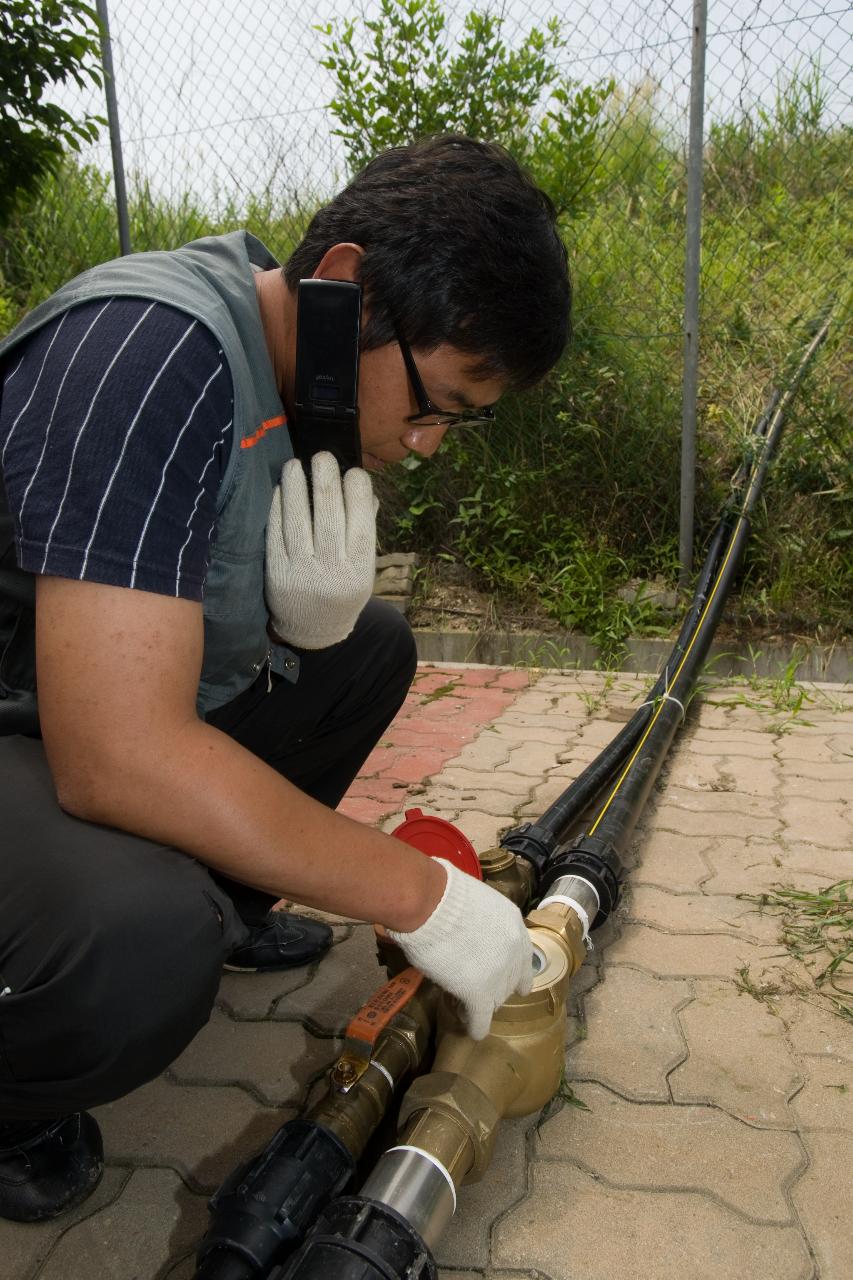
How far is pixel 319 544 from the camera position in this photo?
5.49 ft

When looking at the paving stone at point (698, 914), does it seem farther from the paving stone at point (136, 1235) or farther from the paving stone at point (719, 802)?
the paving stone at point (136, 1235)

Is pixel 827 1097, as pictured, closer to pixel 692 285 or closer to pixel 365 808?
pixel 365 808

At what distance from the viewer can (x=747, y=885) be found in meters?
2.46

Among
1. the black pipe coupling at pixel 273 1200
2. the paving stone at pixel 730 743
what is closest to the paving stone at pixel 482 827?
the paving stone at pixel 730 743

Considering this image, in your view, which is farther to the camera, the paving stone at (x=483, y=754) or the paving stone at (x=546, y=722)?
the paving stone at (x=546, y=722)

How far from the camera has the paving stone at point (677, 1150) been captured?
1543mm

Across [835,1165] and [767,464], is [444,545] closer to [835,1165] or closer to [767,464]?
[767,464]

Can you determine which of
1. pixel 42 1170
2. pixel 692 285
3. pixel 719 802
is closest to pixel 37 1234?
pixel 42 1170

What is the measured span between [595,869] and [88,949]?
109 centimetres

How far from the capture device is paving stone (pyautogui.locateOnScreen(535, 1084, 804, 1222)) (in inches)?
60.7

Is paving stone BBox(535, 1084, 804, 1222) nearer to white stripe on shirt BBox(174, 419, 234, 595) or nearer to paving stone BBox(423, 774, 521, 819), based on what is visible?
white stripe on shirt BBox(174, 419, 234, 595)

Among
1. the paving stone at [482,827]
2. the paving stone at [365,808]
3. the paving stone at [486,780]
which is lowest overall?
the paving stone at [365,808]

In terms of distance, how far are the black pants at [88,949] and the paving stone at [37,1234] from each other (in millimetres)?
241

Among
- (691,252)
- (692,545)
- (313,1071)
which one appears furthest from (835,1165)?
(691,252)
